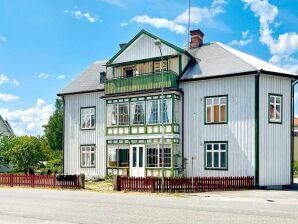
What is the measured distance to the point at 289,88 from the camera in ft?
107

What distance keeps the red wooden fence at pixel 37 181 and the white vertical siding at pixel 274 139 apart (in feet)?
38.3

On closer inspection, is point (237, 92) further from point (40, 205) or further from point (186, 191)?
point (40, 205)

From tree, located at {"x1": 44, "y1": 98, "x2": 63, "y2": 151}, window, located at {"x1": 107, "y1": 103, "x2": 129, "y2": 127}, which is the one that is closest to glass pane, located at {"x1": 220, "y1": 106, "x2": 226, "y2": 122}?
window, located at {"x1": 107, "y1": 103, "x2": 129, "y2": 127}

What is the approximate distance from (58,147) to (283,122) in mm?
59469

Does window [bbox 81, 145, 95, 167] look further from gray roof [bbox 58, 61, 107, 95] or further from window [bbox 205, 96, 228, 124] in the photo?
window [bbox 205, 96, 228, 124]

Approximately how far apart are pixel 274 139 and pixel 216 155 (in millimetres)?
3897

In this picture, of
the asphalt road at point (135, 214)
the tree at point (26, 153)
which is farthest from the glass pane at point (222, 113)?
the tree at point (26, 153)

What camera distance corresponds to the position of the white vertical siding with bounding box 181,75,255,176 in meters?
30.7

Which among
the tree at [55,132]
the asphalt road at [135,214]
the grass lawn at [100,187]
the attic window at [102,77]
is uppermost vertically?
the attic window at [102,77]

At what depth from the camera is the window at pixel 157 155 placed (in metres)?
34.2

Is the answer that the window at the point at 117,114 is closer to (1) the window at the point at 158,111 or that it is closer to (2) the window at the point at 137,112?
(2) the window at the point at 137,112

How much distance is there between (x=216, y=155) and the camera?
3216 cm

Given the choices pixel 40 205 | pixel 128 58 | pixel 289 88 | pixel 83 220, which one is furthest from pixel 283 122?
pixel 83 220

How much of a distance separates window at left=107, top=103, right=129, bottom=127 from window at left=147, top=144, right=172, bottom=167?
10.3ft
